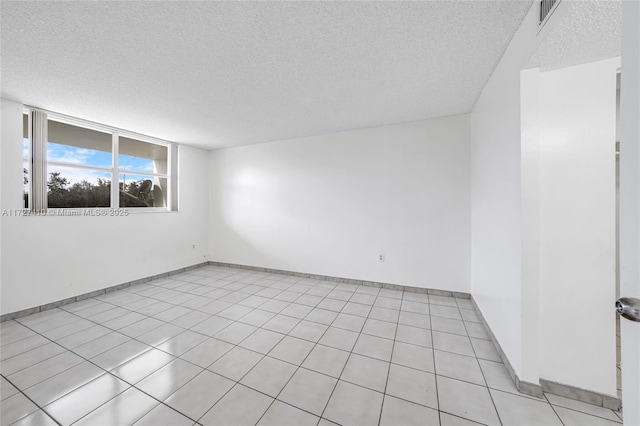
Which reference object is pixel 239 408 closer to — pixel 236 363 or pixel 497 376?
pixel 236 363

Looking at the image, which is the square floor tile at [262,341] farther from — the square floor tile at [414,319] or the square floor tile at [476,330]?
the square floor tile at [476,330]

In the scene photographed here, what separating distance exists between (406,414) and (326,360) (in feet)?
2.44

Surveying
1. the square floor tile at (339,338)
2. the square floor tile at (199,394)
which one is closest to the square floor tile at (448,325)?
the square floor tile at (339,338)

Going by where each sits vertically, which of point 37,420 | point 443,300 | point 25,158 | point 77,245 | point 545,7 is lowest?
point 37,420

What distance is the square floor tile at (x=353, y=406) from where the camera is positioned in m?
1.53

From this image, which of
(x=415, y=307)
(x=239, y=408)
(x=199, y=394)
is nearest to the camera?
(x=239, y=408)

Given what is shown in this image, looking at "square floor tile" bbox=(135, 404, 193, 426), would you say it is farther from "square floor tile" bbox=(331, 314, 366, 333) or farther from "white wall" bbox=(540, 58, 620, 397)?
"white wall" bbox=(540, 58, 620, 397)

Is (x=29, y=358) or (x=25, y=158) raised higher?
(x=25, y=158)

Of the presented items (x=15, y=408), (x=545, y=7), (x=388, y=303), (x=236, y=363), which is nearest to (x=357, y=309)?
(x=388, y=303)

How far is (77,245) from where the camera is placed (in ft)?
11.1

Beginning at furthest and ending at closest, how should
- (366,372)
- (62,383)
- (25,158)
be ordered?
(25,158) < (366,372) < (62,383)

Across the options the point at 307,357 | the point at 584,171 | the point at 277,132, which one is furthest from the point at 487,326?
the point at 277,132

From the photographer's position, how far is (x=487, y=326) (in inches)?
98.6

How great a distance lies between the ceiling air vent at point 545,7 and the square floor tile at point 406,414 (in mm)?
2603
